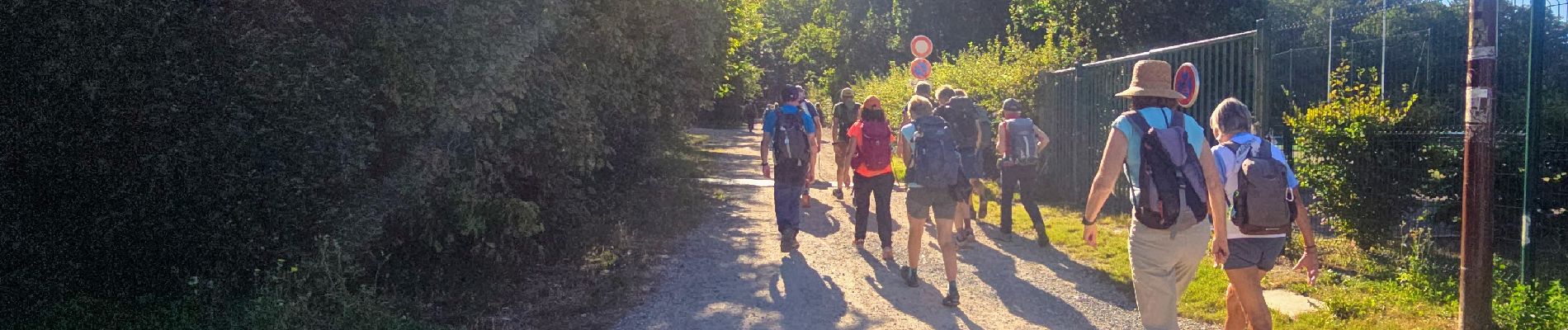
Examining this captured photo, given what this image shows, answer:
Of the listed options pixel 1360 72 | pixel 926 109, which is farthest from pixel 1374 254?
pixel 926 109

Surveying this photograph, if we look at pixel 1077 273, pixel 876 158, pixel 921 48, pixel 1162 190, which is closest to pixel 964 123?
pixel 876 158

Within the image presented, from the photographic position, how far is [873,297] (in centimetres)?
720

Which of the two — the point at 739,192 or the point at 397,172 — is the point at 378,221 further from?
the point at 739,192

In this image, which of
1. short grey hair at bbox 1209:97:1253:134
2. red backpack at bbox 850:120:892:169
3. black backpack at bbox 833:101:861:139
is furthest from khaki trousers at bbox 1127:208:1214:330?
black backpack at bbox 833:101:861:139

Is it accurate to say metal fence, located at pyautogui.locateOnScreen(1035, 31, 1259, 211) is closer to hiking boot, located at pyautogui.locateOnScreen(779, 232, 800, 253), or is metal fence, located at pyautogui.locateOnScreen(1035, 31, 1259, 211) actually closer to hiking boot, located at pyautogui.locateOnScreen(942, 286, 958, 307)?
hiking boot, located at pyautogui.locateOnScreen(942, 286, 958, 307)

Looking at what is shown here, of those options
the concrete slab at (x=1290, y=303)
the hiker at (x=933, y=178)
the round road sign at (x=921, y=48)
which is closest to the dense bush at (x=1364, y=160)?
the concrete slab at (x=1290, y=303)

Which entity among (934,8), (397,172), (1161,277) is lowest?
(1161,277)

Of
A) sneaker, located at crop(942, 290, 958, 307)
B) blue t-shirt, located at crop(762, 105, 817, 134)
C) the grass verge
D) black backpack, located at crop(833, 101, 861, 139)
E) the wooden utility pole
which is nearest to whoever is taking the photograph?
the wooden utility pole

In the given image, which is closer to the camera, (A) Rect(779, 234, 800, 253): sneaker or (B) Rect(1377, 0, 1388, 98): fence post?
(B) Rect(1377, 0, 1388, 98): fence post

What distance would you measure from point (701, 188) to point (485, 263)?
23.1ft

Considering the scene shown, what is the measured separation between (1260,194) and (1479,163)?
1.37 m

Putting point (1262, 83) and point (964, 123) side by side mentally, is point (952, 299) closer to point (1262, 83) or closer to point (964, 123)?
point (964, 123)

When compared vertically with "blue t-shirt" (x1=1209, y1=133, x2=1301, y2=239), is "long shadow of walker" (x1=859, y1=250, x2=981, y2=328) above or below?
below

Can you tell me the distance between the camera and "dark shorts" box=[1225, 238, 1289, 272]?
496 cm
